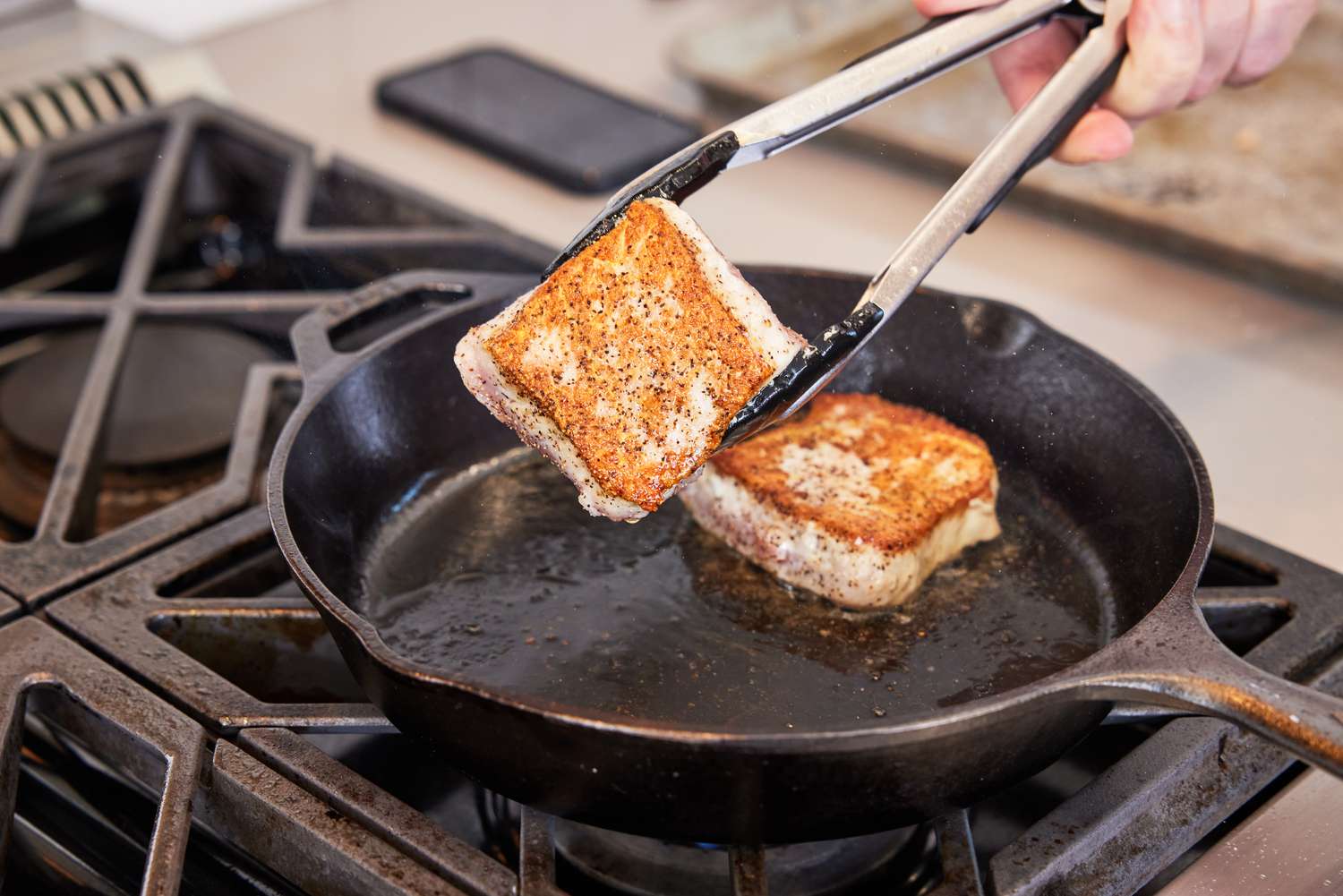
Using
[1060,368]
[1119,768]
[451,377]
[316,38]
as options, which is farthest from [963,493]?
[316,38]

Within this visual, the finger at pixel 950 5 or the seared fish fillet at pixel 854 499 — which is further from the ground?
the finger at pixel 950 5

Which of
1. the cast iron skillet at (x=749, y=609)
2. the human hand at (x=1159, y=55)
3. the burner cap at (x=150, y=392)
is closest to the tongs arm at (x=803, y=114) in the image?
the human hand at (x=1159, y=55)

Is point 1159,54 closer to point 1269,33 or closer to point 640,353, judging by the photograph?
point 1269,33

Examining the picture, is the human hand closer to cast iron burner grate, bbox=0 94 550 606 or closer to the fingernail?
the fingernail

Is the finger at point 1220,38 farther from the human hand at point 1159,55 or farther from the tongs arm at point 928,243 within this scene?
the tongs arm at point 928,243

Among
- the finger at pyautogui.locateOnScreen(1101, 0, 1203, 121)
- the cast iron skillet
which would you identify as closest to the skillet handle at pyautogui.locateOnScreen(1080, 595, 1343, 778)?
the cast iron skillet

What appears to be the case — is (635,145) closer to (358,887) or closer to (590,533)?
(590,533)

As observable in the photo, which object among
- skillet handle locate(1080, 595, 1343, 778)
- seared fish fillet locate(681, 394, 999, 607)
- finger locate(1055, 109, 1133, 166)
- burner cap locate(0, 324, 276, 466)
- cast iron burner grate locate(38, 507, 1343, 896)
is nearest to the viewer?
skillet handle locate(1080, 595, 1343, 778)
